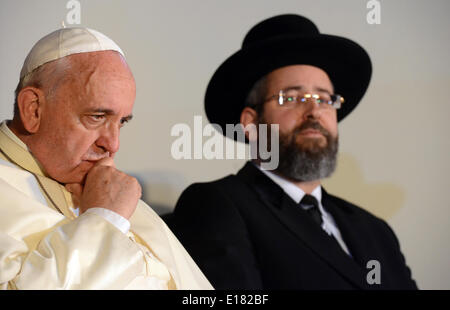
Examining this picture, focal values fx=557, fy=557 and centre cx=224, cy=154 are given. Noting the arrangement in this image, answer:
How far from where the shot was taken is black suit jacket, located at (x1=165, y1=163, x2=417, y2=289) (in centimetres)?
200

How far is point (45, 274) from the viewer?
122 centimetres

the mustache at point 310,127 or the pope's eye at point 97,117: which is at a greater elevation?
the mustache at point 310,127

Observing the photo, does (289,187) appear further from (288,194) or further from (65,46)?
(65,46)

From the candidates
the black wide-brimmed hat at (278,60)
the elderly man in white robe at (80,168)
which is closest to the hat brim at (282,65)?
the black wide-brimmed hat at (278,60)

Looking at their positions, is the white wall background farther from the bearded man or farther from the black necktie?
the black necktie

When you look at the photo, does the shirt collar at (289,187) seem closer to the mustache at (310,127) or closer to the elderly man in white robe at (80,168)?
the mustache at (310,127)

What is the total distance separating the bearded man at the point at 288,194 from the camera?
205 centimetres

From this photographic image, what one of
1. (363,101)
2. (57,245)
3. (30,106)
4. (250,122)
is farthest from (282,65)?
(57,245)

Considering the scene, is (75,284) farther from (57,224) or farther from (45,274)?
(57,224)

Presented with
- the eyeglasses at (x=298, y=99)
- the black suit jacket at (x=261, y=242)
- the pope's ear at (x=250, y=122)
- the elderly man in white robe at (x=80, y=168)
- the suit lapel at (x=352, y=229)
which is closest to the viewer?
the elderly man in white robe at (x=80, y=168)

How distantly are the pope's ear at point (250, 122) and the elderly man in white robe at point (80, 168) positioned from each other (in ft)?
2.75

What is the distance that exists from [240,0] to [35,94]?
1530 mm

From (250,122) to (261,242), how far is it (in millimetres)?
640

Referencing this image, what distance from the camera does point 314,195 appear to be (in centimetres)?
243
